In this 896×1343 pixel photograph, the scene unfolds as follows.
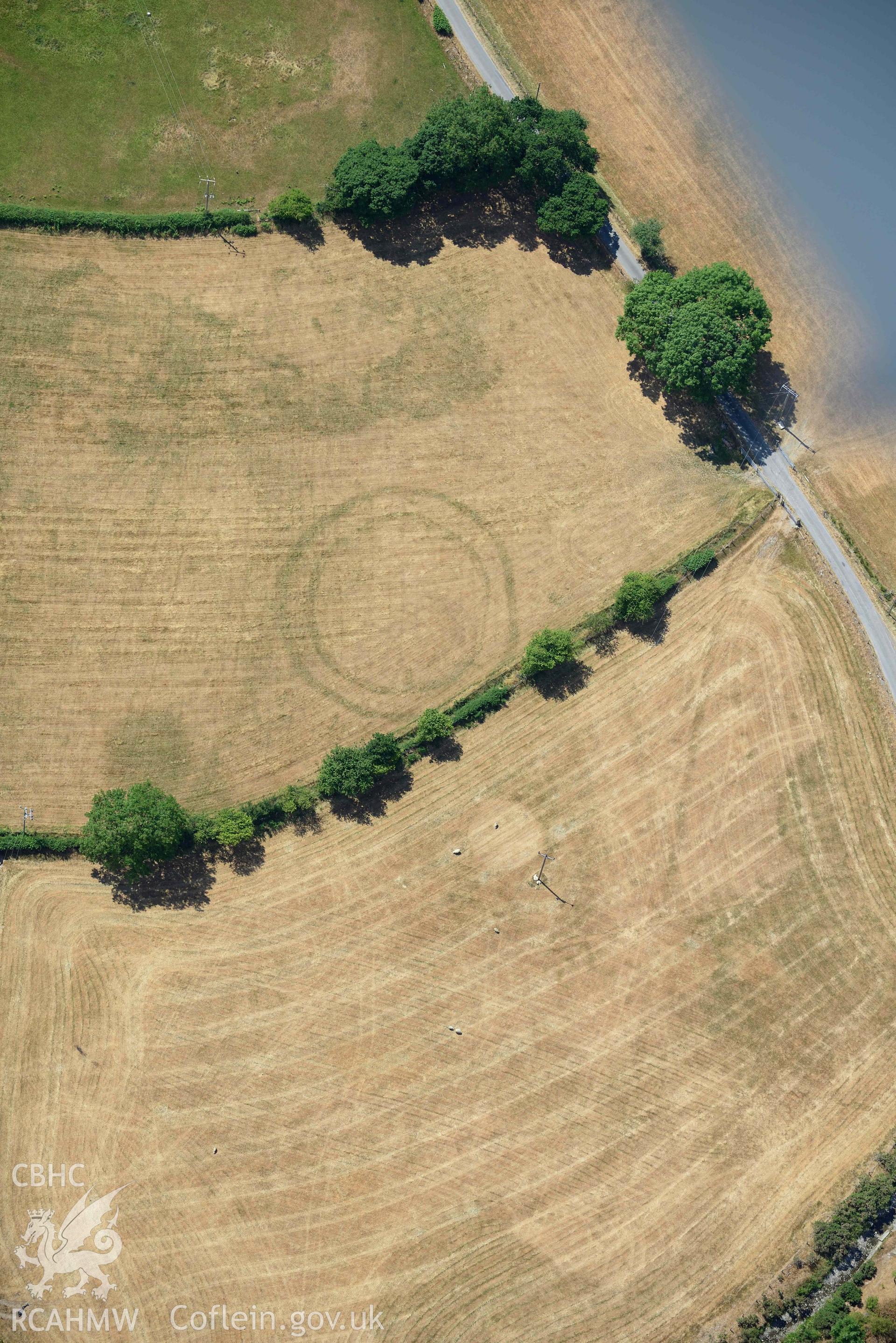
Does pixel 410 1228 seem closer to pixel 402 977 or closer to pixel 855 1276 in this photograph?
pixel 402 977

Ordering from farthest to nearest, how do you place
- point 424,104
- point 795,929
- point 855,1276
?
point 424,104, point 795,929, point 855,1276

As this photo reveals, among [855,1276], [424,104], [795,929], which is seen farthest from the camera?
[424,104]

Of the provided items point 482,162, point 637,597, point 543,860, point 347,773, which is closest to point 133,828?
point 347,773

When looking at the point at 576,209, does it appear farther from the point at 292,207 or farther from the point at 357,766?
the point at 357,766

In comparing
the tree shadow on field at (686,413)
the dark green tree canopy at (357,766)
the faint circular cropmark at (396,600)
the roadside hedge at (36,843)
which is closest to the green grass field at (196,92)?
the faint circular cropmark at (396,600)

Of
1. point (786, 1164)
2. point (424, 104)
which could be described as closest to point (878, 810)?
point (786, 1164)
